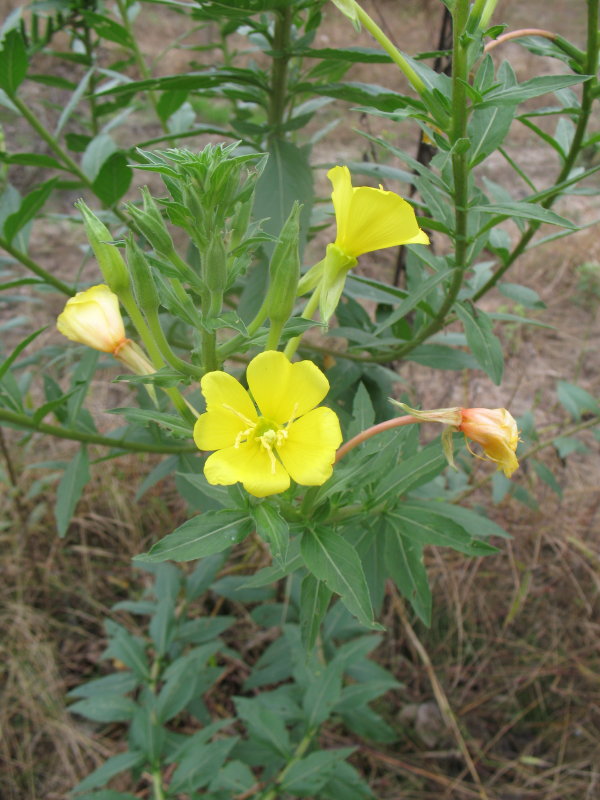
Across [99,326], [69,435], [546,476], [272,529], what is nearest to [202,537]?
[272,529]

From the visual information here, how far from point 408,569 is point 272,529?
501 mm

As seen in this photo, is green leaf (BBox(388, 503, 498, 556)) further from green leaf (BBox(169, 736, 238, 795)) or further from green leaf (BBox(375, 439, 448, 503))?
green leaf (BBox(169, 736, 238, 795))

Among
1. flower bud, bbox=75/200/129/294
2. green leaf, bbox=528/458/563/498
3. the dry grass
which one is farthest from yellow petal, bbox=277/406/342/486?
the dry grass

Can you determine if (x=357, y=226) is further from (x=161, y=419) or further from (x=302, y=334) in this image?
(x=161, y=419)

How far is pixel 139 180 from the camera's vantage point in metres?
5.13

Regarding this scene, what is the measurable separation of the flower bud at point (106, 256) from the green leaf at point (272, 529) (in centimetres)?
41

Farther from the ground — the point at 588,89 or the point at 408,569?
the point at 588,89

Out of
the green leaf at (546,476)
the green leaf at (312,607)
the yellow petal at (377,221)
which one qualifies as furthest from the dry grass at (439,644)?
the yellow petal at (377,221)

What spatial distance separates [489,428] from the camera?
3.30 feet

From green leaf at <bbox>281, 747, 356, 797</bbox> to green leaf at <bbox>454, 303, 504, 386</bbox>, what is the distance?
1.01 metres

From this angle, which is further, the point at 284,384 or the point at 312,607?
the point at 312,607

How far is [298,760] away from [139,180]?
4.53m

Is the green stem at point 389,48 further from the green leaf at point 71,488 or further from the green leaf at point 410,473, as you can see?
the green leaf at point 71,488

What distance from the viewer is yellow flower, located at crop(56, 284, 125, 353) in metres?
1.07
